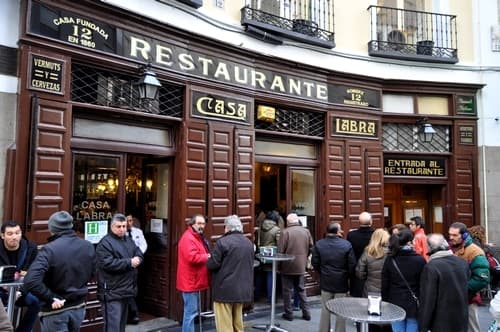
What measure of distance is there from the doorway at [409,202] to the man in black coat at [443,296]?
6.38 m

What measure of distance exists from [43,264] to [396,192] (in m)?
8.70

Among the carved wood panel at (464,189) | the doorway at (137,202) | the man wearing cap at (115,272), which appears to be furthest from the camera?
the carved wood panel at (464,189)

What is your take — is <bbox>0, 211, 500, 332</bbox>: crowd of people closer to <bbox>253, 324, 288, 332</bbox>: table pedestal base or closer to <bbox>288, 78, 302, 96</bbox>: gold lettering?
<bbox>253, 324, 288, 332</bbox>: table pedestal base

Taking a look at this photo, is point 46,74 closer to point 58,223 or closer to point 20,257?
point 58,223

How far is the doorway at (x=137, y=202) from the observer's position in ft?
20.2

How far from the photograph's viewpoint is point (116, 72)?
6336 mm

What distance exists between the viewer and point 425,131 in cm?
973

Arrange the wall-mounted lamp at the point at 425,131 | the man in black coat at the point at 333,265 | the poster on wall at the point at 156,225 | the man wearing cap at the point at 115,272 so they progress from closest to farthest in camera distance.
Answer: the man wearing cap at the point at 115,272 < the man in black coat at the point at 333,265 < the poster on wall at the point at 156,225 < the wall-mounted lamp at the point at 425,131

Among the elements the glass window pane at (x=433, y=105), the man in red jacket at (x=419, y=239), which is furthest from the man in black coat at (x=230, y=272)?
the glass window pane at (x=433, y=105)

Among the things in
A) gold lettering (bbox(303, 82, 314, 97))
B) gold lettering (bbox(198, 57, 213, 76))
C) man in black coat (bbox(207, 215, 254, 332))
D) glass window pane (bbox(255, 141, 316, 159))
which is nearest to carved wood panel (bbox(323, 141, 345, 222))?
glass window pane (bbox(255, 141, 316, 159))

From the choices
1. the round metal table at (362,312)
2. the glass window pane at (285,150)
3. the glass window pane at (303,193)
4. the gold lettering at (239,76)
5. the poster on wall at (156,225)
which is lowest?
the round metal table at (362,312)

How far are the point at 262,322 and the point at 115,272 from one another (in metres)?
3.13

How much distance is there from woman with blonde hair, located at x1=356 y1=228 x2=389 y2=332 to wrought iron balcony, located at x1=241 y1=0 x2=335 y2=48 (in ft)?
14.4

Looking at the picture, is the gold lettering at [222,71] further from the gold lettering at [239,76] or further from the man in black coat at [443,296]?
the man in black coat at [443,296]
